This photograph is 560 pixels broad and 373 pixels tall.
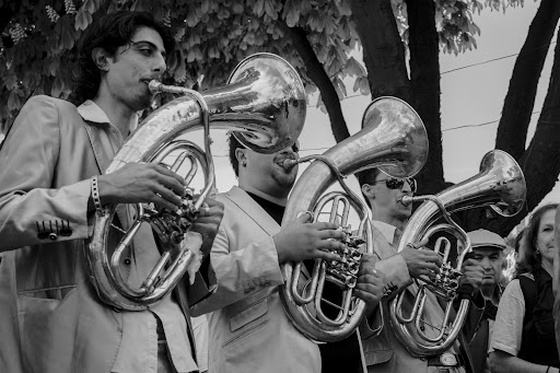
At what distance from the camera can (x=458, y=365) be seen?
5508mm

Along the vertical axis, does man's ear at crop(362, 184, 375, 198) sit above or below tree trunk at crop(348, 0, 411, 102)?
below

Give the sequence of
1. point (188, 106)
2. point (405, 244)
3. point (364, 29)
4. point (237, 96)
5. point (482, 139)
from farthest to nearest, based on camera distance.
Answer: point (482, 139)
point (364, 29)
point (405, 244)
point (237, 96)
point (188, 106)

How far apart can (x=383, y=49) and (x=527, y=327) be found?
2.18 meters

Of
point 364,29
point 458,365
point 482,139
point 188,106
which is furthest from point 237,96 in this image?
point 482,139

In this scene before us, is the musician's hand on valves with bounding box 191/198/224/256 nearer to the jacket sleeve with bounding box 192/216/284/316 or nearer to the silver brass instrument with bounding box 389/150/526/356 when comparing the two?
the jacket sleeve with bounding box 192/216/284/316

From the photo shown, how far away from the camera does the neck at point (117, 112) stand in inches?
146

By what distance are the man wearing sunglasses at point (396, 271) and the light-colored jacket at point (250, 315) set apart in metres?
0.73

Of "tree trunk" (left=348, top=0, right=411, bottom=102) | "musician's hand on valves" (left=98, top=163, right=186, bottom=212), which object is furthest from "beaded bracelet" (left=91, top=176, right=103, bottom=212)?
"tree trunk" (left=348, top=0, right=411, bottom=102)

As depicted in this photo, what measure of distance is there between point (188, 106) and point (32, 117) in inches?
19.2

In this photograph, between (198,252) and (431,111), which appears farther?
(431,111)

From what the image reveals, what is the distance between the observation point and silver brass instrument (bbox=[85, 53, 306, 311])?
3283 mm

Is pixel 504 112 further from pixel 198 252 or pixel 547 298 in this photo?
pixel 198 252

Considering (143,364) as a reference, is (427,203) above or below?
above

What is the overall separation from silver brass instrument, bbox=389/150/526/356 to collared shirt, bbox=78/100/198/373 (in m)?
1.86
